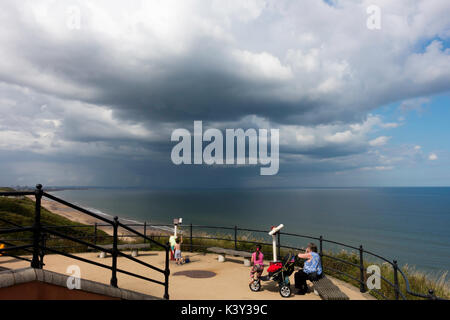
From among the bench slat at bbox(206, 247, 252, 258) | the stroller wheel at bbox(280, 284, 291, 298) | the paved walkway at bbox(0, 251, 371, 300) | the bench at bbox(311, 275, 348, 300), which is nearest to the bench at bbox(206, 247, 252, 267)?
the bench slat at bbox(206, 247, 252, 258)

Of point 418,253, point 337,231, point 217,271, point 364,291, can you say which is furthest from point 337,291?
point 337,231

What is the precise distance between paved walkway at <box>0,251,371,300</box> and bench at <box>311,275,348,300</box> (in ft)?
1.31

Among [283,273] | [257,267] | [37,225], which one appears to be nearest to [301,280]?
[283,273]

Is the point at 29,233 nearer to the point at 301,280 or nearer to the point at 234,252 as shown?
the point at 234,252

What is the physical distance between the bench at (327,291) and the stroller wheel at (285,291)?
2.36ft

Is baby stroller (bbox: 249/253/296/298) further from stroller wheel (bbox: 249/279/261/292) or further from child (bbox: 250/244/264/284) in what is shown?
child (bbox: 250/244/264/284)

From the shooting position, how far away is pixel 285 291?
7.80 metres

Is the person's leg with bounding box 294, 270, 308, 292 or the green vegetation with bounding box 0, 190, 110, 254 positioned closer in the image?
the person's leg with bounding box 294, 270, 308, 292

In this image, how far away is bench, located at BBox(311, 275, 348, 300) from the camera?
22.5 ft

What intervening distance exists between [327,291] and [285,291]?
1.11 metres

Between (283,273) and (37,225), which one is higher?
(37,225)

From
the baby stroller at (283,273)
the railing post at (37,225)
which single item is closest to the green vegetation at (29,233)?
the baby stroller at (283,273)

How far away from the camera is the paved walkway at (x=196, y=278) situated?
7938 millimetres
